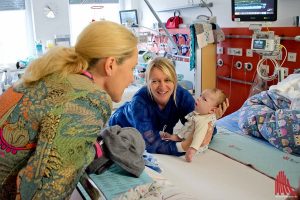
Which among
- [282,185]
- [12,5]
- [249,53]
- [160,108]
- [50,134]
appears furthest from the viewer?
[12,5]

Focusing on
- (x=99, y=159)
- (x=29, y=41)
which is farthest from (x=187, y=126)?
(x=29, y=41)

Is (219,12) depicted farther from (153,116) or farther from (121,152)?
(121,152)

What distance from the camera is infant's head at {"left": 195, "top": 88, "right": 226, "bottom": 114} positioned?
7.14 feet

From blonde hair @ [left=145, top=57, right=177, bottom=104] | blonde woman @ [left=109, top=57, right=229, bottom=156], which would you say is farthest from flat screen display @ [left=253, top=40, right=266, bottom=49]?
blonde hair @ [left=145, top=57, right=177, bottom=104]

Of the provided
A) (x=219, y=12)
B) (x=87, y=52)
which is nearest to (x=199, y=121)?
(x=87, y=52)

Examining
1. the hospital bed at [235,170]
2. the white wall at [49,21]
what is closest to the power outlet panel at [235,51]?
the hospital bed at [235,170]

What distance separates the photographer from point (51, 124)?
1.09 meters

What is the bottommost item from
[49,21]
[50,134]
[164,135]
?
[164,135]

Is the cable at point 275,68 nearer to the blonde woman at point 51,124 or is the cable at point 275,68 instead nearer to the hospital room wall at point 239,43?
the hospital room wall at point 239,43

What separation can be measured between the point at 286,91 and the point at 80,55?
185cm

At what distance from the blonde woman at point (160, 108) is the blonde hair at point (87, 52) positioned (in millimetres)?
876

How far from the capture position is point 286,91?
2564mm

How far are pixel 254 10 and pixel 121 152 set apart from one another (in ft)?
7.14

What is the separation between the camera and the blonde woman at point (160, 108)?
7.00 feet
